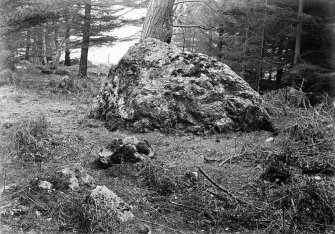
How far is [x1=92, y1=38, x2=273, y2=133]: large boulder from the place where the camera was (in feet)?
18.8

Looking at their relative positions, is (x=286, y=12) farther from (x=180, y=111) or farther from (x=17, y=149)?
(x=17, y=149)

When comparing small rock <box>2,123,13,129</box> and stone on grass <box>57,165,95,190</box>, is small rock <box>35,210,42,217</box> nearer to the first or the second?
stone on grass <box>57,165,95,190</box>

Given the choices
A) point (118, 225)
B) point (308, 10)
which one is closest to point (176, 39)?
point (308, 10)

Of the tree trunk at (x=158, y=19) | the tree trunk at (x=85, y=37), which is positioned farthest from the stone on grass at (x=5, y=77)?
the tree trunk at (x=158, y=19)

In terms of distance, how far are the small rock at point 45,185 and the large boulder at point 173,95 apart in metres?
2.67

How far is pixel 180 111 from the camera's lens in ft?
19.0

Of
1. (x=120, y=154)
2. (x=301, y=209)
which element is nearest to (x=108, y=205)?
(x=120, y=154)

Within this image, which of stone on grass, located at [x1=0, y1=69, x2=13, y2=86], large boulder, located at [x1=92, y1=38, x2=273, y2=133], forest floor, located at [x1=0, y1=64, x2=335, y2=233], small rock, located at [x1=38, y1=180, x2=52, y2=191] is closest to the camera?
forest floor, located at [x1=0, y1=64, x2=335, y2=233]

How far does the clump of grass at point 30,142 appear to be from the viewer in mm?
3972

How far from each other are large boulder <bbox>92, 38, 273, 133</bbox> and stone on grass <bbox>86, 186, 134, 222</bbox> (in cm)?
280

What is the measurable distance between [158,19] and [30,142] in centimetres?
441

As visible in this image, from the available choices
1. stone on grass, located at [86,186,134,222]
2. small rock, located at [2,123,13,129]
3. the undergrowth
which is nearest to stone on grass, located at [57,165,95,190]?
stone on grass, located at [86,186,134,222]

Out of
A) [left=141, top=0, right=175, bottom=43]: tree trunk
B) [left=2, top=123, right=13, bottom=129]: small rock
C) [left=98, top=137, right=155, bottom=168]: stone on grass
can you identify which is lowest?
[left=2, top=123, right=13, bottom=129]: small rock

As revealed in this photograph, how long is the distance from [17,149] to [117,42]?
52.3 feet
